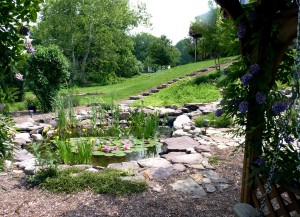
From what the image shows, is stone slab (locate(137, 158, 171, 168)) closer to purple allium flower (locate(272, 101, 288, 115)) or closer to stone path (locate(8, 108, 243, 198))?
stone path (locate(8, 108, 243, 198))

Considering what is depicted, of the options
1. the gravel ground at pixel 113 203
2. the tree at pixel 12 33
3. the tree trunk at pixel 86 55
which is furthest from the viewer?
the tree trunk at pixel 86 55

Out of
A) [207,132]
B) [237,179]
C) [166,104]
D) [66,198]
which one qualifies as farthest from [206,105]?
[66,198]

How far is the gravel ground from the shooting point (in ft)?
9.04

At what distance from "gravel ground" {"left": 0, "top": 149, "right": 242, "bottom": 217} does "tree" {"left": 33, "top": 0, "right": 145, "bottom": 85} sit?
17222mm

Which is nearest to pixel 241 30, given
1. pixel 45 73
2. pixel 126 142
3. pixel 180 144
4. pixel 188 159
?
pixel 188 159

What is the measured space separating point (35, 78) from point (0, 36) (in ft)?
22.8

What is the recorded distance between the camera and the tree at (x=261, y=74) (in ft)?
6.53

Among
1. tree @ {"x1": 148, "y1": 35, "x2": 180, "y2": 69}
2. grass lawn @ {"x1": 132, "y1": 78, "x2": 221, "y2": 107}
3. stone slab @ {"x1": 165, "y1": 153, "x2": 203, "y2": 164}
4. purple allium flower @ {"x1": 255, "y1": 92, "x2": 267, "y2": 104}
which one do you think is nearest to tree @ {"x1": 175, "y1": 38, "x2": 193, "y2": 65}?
tree @ {"x1": 148, "y1": 35, "x2": 180, "y2": 69}

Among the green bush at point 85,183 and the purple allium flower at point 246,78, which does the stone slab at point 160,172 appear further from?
the purple allium flower at point 246,78

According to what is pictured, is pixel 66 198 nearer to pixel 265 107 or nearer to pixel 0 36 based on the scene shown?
pixel 0 36

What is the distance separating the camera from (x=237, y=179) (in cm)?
353

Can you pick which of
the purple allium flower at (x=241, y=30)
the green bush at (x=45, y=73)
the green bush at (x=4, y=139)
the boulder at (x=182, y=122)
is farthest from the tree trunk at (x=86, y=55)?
the purple allium flower at (x=241, y=30)

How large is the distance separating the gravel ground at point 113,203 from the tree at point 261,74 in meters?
0.53

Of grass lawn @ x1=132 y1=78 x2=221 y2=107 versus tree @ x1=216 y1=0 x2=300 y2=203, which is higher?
tree @ x1=216 y1=0 x2=300 y2=203
